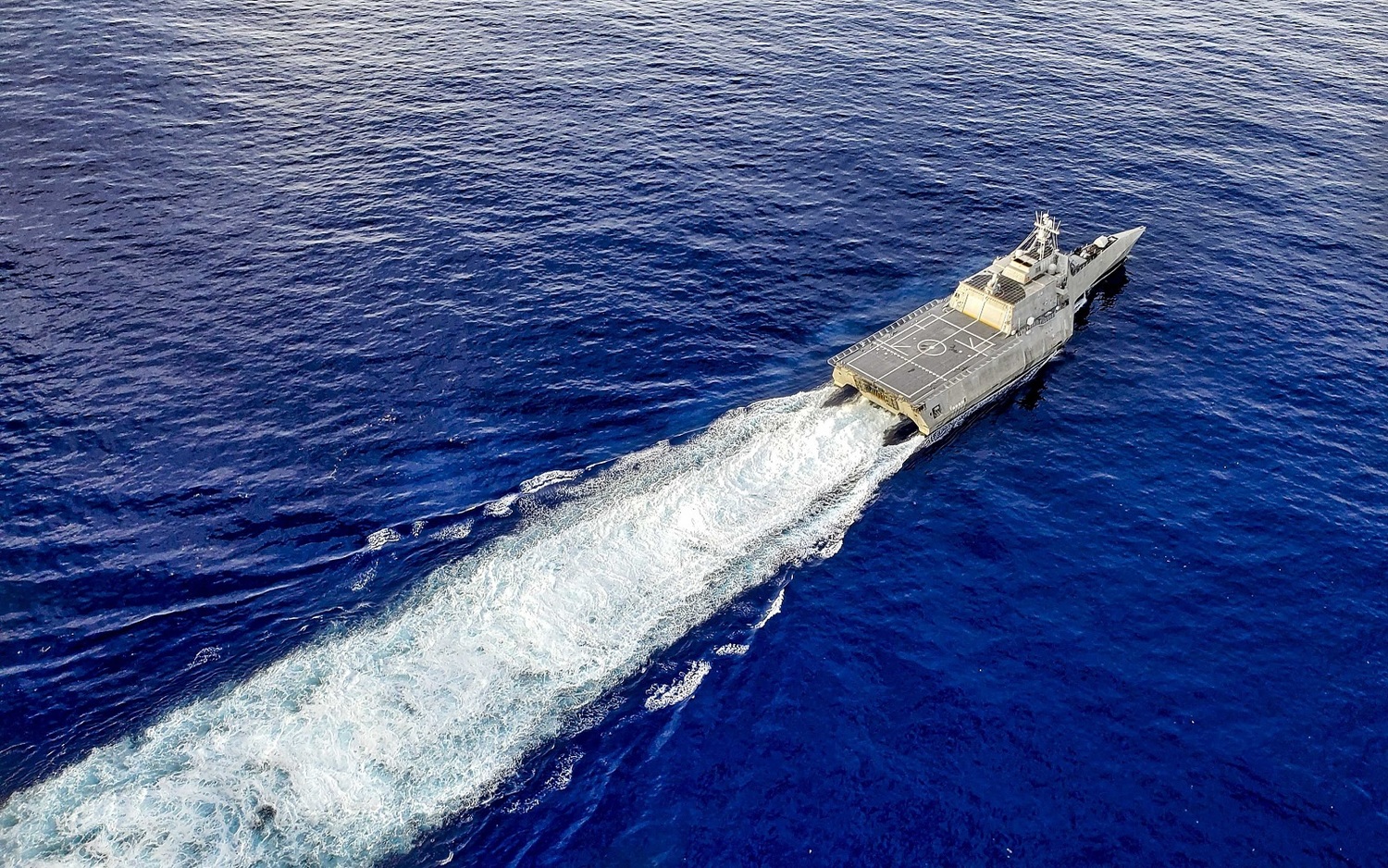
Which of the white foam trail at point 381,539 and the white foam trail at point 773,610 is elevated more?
the white foam trail at point 381,539

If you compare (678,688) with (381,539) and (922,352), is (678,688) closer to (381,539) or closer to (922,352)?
(381,539)

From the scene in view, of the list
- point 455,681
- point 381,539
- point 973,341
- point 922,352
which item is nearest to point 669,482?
point 381,539

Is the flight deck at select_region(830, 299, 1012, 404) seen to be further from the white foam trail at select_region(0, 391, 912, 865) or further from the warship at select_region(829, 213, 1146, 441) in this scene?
the white foam trail at select_region(0, 391, 912, 865)

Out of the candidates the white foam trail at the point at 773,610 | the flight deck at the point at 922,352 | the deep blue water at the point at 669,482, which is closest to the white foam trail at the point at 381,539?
the deep blue water at the point at 669,482

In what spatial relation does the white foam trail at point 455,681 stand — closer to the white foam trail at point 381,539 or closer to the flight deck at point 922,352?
the white foam trail at point 381,539

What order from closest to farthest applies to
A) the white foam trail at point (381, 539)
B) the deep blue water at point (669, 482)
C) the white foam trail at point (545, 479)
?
1. the deep blue water at point (669, 482)
2. the white foam trail at point (381, 539)
3. the white foam trail at point (545, 479)

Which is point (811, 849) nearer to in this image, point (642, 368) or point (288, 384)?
point (642, 368)
